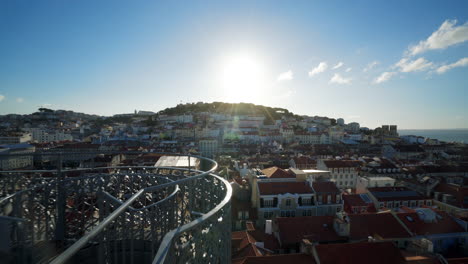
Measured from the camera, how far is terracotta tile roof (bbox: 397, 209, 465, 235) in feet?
39.3

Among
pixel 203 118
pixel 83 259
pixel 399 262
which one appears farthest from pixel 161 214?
pixel 203 118

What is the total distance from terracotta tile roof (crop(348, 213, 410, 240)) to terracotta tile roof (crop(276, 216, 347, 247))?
98cm

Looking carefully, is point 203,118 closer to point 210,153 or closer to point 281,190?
point 210,153

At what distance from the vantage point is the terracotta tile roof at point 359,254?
827 centimetres

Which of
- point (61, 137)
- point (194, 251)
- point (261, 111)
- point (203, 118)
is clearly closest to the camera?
point (194, 251)

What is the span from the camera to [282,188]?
15.4 metres

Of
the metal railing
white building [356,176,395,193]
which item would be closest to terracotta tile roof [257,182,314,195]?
white building [356,176,395,193]

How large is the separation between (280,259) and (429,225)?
9278 mm

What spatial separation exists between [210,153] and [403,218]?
37369 millimetres

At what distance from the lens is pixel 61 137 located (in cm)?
6631

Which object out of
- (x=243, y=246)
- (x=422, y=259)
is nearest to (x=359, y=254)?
(x=422, y=259)

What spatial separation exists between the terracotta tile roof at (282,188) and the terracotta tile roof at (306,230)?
3.49 m

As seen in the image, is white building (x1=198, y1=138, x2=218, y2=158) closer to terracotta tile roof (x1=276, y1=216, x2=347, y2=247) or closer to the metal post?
terracotta tile roof (x1=276, y1=216, x2=347, y2=247)

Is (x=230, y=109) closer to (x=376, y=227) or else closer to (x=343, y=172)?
(x=343, y=172)
